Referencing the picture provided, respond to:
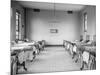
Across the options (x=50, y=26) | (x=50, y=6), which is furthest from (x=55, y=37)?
(x=50, y=6)

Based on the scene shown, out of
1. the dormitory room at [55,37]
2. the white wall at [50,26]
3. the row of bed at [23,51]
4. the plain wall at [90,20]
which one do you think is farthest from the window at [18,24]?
the plain wall at [90,20]

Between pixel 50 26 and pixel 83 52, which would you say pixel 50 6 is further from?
pixel 83 52

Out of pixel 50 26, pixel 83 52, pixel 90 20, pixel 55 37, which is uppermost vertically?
pixel 90 20

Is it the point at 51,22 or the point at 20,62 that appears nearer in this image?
the point at 20,62

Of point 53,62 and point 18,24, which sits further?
point 53,62

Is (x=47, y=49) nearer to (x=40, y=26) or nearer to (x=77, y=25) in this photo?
(x=40, y=26)

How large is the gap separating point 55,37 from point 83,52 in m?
0.82

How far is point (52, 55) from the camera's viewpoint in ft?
8.04

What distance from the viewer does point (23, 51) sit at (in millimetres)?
2197

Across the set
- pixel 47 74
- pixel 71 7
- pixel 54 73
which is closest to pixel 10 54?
pixel 47 74

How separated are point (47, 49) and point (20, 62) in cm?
74

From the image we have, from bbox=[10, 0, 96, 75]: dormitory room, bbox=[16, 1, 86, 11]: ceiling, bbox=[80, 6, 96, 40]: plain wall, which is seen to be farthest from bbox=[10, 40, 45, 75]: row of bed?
bbox=[80, 6, 96, 40]: plain wall

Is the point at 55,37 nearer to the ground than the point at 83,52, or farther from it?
farther from it

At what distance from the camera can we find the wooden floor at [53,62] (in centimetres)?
232
